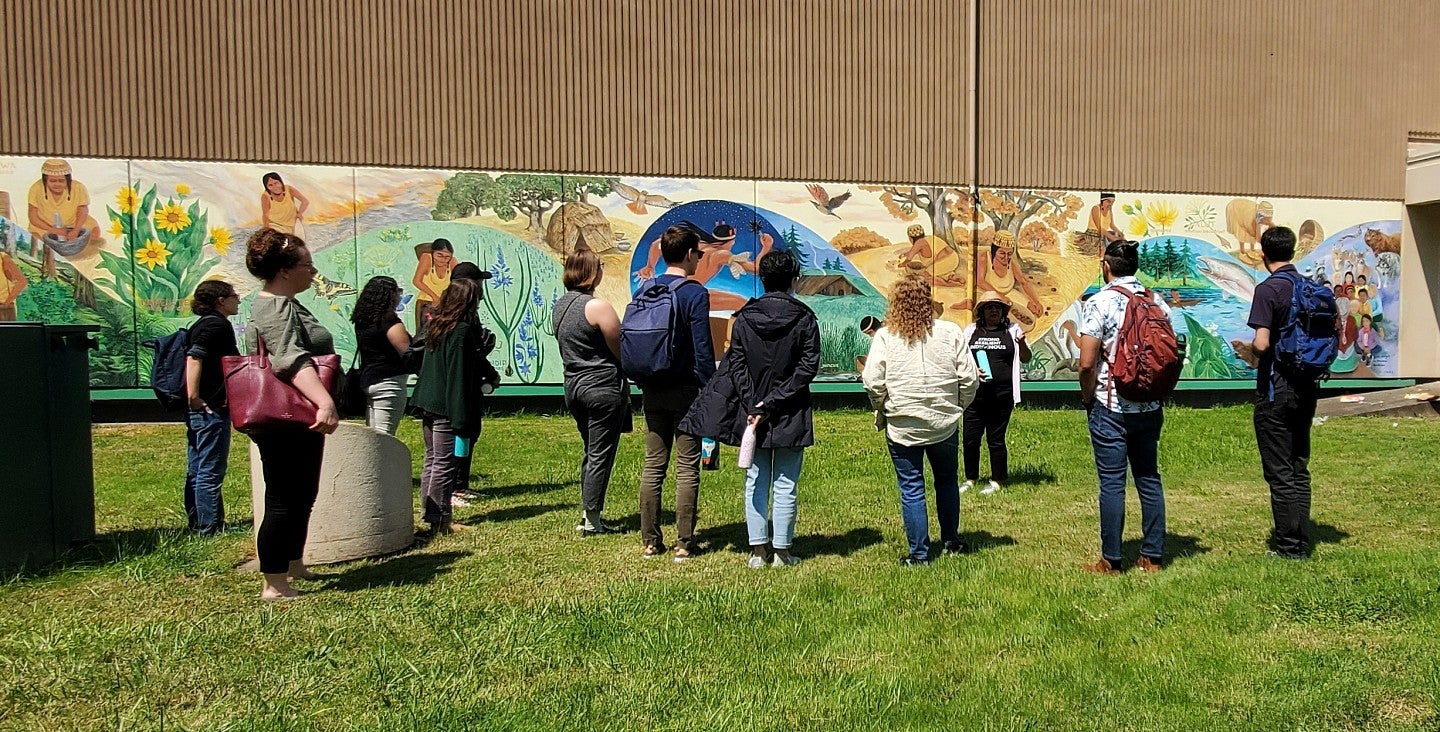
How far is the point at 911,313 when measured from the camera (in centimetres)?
619

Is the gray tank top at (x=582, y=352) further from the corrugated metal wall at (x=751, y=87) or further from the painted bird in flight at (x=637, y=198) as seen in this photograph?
the corrugated metal wall at (x=751, y=87)

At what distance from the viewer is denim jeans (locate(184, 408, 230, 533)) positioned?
721 cm

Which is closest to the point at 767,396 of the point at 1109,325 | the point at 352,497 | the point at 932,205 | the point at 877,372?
the point at 877,372

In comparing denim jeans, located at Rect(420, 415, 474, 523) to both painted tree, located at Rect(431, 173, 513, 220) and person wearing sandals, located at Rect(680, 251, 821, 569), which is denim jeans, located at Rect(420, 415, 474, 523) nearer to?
person wearing sandals, located at Rect(680, 251, 821, 569)

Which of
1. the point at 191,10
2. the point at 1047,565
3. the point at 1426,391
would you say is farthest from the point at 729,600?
the point at 1426,391

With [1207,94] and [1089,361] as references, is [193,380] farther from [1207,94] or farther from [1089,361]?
[1207,94]

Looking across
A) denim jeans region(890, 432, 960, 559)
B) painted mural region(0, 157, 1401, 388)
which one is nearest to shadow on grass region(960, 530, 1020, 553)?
denim jeans region(890, 432, 960, 559)

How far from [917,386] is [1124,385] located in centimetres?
112

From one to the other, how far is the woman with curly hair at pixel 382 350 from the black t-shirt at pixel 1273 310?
17.8ft

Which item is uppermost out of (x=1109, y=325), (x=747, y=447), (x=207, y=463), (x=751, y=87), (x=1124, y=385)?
(x=751, y=87)

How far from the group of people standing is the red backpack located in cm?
8

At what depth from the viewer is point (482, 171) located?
15703mm

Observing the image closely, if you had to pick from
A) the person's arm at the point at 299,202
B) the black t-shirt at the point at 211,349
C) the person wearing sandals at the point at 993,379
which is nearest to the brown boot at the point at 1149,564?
the person wearing sandals at the point at 993,379

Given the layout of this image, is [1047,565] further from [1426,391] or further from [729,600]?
[1426,391]
